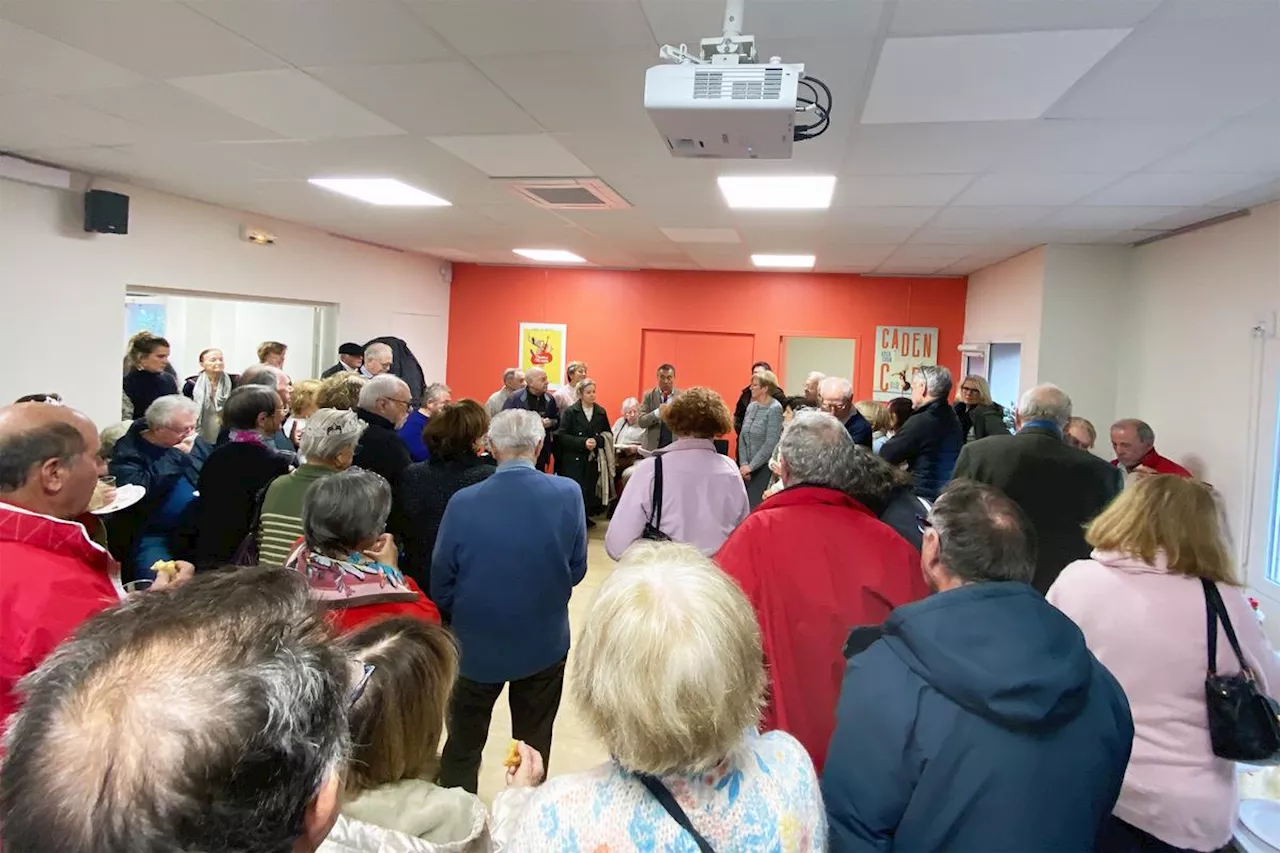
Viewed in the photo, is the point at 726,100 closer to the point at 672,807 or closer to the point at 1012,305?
the point at 672,807

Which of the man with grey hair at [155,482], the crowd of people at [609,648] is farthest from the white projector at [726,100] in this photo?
the man with grey hair at [155,482]

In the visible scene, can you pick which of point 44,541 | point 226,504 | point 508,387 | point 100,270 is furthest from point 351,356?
point 44,541

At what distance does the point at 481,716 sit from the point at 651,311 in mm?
6826

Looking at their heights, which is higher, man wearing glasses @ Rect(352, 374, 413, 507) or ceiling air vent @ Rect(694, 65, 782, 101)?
ceiling air vent @ Rect(694, 65, 782, 101)

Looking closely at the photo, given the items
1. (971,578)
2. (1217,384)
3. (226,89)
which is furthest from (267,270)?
(1217,384)

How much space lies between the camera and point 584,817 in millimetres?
914

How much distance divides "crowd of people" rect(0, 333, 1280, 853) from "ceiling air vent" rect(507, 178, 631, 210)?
1.97 m

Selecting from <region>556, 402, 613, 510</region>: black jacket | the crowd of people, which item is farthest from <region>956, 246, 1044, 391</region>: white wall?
<region>556, 402, 613, 510</region>: black jacket

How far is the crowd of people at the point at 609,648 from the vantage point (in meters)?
0.64

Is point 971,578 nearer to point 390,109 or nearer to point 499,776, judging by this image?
point 499,776

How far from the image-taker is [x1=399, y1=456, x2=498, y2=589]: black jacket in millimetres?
2703

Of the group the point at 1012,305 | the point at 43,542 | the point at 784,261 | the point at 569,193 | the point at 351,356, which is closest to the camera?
the point at 43,542

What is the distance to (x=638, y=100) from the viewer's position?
2.76 metres

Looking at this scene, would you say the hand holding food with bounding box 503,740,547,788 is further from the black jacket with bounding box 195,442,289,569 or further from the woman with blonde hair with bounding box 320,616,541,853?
the black jacket with bounding box 195,442,289,569
